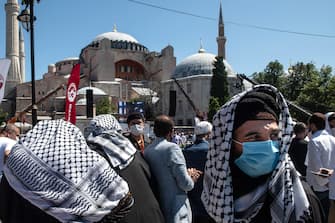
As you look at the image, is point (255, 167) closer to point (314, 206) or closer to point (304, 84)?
point (314, 206)

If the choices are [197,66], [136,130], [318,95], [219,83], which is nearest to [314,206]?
[136,130]

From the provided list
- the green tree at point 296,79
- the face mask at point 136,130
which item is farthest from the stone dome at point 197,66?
the face mask at point 136,130

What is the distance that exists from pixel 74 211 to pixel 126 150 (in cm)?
76

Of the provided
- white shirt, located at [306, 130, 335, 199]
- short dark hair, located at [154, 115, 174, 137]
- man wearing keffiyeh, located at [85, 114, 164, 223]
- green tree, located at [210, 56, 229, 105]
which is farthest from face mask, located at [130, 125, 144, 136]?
green tree, located at [210, 56, 229, 105]

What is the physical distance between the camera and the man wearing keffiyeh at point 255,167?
5.67 ft

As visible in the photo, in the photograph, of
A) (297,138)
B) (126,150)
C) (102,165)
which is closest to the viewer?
(102,165)

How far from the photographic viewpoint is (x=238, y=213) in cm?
179

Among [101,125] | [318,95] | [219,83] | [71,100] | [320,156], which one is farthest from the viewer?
[219,83]

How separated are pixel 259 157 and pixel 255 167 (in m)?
0.06

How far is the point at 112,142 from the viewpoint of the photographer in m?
2.51

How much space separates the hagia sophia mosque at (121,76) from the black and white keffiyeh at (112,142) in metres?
38.7

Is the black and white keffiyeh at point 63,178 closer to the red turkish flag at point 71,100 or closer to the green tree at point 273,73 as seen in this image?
the red turkish flag at point 71,100

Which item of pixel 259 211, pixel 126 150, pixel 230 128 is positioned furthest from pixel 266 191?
pixel 126 150

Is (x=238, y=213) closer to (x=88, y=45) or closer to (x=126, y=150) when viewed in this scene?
(x=126, y=150)
